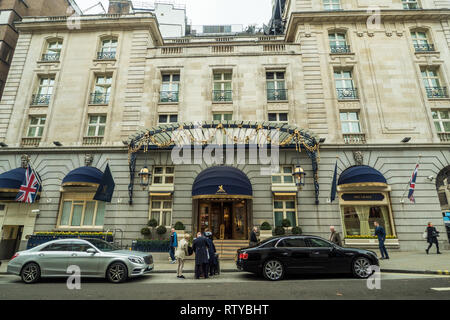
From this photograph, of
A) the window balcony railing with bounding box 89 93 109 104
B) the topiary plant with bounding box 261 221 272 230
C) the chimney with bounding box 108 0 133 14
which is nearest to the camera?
the topiary plant with bounding box 261 221 272 230

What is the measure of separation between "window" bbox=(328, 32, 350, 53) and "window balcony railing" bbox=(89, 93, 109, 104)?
1922 cm

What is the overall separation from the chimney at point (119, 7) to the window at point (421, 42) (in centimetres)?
3249

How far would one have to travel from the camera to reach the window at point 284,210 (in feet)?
53.3

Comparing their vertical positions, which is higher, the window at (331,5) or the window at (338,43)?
the window at (331,5)

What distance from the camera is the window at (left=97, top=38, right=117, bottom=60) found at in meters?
20.6

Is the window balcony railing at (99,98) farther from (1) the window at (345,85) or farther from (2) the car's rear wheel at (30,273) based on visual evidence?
(1) the window at (345,85)

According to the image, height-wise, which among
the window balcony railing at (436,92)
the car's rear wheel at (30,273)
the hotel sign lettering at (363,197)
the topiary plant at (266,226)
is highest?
the window balcony railing at (436,92)

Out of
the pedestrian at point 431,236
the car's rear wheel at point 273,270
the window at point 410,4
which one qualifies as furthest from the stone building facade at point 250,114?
the car's rear wheel at point 273,270

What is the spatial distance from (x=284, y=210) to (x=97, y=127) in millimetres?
15665

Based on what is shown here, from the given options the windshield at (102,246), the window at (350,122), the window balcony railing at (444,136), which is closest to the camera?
the windshield at (102,246)

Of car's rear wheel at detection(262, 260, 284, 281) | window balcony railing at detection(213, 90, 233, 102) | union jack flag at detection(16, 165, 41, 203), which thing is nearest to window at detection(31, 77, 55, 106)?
union jack flag at detection(16, 165, 41, 203)

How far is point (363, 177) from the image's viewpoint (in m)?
15.4

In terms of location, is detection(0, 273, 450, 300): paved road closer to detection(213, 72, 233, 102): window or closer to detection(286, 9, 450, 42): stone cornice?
detection(213, 72, 233, 102): window

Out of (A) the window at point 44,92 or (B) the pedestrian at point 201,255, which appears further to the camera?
(A) the window at point 44,92
